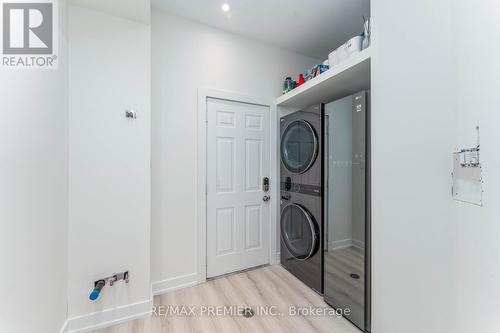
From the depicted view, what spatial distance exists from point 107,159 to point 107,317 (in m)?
1.27

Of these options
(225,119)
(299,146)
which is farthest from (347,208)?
(225,119)

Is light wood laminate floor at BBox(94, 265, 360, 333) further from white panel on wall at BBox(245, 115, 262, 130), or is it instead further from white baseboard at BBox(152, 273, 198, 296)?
white panel on wall at BBox(245, 115, 262, 130)

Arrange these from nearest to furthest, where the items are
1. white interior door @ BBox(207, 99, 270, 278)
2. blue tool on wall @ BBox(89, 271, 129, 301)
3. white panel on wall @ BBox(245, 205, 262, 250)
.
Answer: blue tool on wall @ BBox(89, 271, 129, 301)
white interior door @ BBox(207, 99, 270, 278)
white panel on wall @ BBox(245, 205, 262, 250)

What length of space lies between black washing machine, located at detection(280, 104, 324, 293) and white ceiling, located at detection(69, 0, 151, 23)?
165cm

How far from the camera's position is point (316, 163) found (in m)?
1.98

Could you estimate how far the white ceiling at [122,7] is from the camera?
1532mm

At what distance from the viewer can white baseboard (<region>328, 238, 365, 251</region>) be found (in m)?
1.54

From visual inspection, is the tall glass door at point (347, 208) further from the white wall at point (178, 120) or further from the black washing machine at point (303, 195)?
the white wall at point (178, 120)

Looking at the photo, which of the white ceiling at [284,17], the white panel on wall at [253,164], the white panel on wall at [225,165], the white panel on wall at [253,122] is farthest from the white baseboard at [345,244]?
the white ceiling at [284,17]

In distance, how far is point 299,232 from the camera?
2.23 m

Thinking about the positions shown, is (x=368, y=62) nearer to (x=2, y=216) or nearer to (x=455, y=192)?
(x=455, y=192)

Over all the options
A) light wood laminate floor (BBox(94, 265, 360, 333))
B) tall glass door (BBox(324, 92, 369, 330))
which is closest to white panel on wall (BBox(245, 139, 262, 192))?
tall glass door (BBox(324, 92, 369, 330))

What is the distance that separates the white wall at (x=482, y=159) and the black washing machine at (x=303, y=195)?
1.06 metres

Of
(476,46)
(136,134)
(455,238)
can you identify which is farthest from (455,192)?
(136,134)
